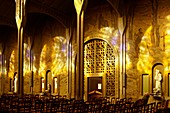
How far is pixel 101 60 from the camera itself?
2434 cm

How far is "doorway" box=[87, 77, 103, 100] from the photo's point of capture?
2441cm

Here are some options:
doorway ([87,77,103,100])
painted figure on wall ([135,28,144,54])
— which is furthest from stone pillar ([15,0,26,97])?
painted figure on wall ([135,28,144,54])

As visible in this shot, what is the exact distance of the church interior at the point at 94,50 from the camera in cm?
2012

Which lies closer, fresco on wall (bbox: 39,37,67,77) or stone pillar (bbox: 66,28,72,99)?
stone pillar (bbox: 66,28,72,99)

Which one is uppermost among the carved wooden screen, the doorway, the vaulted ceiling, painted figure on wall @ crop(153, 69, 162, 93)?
the vaulted ceiling

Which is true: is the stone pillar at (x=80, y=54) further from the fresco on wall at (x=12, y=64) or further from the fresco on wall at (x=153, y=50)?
the fresco on wall at (x=12, y=64)

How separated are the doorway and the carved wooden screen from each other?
2.24ft

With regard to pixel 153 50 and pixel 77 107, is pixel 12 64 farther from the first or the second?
pixel 77 107

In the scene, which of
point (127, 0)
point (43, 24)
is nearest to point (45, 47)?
point (43, 24)

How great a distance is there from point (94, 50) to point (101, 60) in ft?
3.82

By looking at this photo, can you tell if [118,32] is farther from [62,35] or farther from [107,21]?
[62,35]

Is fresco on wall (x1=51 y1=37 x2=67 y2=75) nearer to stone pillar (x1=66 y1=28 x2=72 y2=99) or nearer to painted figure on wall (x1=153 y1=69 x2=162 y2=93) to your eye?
stone pillar (x1=66 y1=28 x2=72 y2=99)

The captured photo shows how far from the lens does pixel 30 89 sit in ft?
99.5

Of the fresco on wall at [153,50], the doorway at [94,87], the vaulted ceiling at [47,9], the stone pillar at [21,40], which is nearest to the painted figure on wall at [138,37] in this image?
the fresco on wall at [153,50]
